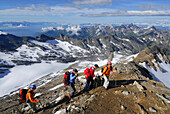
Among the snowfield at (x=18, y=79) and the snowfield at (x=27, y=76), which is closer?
the snowfield at (x=27, y=76)

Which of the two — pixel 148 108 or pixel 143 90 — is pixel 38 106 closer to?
pixel 148 108

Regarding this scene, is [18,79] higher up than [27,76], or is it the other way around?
[18,79]

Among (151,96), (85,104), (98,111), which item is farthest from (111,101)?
(151,96)

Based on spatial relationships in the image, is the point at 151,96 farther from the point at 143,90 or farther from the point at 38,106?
the point at 38,106

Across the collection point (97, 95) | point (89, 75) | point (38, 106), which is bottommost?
point (38, 106)

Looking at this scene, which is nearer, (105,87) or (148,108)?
(148,108)

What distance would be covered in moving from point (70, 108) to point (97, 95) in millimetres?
3880

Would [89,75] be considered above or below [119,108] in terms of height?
above

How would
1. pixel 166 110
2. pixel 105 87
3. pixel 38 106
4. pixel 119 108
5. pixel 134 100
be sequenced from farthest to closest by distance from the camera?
pixel 105 87
pixel 38 106
pixel 134 100
pixel 119 108
pixel 166 110

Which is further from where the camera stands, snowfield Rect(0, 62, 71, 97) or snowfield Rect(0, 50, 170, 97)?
snowfield Rect(0, 62, 71, 97)

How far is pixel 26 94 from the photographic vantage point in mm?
11164

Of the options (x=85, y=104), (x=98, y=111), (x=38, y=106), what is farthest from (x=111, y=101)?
(x=38, y=106)

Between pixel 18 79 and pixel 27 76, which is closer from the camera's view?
pixel 18 79

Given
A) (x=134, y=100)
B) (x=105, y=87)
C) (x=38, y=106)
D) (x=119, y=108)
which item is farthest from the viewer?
(x=105, y=87)
